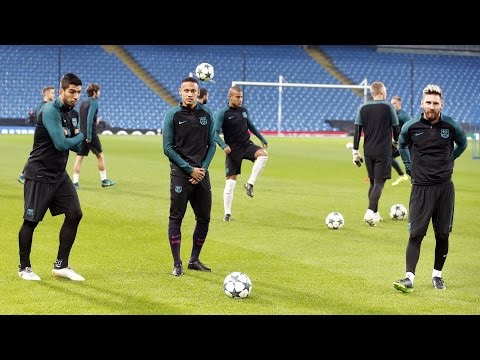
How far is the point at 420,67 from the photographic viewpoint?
196ft

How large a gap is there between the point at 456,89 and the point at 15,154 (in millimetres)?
37612

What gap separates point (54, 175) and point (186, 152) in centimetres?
148

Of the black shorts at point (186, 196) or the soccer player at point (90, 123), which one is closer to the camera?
the black shorts at point (186, 196)

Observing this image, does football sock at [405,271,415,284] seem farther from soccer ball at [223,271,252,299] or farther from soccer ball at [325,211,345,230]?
soccer ball at [325,211,345,230]

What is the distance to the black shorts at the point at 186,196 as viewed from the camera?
9.41 metres

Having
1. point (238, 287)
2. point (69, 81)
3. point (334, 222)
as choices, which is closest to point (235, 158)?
point (334, 222)

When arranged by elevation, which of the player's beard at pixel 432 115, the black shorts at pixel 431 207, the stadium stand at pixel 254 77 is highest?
the player's beard at pixel 432 115

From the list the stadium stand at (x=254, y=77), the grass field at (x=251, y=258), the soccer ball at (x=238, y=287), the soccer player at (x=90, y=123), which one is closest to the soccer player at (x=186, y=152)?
the grass field at (x=251, y=258)

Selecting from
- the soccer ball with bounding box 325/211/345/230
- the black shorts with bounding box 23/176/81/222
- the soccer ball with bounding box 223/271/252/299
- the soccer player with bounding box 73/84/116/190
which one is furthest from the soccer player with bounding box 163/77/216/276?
the soccer player with bounding box 73/84/116/190

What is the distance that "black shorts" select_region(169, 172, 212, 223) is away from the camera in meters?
9.41

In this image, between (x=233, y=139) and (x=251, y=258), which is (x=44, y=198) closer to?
(x=251, y=258)

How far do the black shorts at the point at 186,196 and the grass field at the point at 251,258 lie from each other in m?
0.68

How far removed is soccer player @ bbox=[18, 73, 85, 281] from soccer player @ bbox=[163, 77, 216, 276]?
1042mm

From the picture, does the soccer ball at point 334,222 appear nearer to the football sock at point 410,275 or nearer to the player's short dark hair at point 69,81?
the football sock at point 410,275
